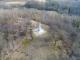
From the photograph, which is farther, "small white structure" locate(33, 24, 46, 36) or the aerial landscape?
"small white structure" locate(33, 24, 46, 36)

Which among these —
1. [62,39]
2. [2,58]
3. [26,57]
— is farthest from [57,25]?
[2,58]

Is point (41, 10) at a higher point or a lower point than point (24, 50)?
higher

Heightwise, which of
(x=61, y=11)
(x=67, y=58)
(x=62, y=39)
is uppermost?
(x=61, y=11)

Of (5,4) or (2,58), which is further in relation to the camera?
(5,4)

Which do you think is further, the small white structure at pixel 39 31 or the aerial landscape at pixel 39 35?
the small white structure at pixel 39 31

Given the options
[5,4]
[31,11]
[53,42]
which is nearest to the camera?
[53,42]

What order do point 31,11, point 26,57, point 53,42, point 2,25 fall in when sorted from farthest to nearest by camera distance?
point 31,11 < point 2,25 < point 53,42 < point 26,57

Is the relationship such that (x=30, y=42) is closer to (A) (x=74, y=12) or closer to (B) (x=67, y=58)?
(B) (x=67, y=58)
